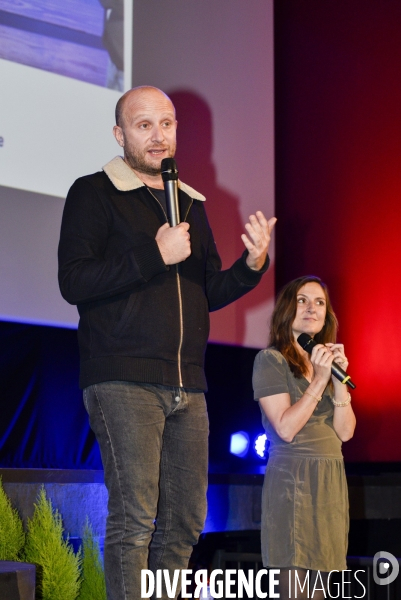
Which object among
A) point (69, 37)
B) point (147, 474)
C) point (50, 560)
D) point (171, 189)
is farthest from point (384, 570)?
point (69, 37)

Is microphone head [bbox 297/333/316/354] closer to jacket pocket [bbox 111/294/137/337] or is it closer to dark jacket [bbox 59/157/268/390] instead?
dark jacket [bbox 59/157/268/390]

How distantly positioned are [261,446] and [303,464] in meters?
1.72

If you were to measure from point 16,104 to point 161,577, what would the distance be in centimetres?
205

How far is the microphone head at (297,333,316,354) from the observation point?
258cm

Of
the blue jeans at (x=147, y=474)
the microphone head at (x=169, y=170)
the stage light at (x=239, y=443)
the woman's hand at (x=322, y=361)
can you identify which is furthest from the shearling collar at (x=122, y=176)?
the stage light at (x=239, y=443)

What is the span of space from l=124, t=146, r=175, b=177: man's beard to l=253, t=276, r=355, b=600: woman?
2.72 ft

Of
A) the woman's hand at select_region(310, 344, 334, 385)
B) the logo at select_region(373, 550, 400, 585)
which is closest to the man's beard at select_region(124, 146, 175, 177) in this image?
the woman's hand at select_region(310, 344, 334, 385)

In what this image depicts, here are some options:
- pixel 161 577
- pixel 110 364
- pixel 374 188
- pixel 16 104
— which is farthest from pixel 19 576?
pixel 374 188

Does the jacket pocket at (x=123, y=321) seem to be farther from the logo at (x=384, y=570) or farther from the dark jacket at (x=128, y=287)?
the logo at (x=384, y=570)

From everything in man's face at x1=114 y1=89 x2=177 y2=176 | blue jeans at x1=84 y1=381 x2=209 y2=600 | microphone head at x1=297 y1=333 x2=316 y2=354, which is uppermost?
man's face at x1=114 y1=89 x2=177 y2=176

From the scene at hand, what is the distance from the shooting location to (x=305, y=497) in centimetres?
245

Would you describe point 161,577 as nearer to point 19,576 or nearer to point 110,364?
point 19,576

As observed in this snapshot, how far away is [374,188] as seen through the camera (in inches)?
173

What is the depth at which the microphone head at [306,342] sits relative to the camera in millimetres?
2580
